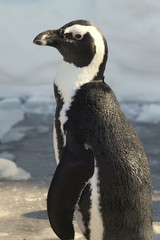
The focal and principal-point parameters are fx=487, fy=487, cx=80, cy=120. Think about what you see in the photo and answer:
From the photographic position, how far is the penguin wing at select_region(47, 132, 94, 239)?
1609 millimetres

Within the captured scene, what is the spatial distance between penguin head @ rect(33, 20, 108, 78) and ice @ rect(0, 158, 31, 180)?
1.48 metres

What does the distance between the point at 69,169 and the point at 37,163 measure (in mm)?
1838

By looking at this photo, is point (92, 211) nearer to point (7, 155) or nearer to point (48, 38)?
point (48, 38)

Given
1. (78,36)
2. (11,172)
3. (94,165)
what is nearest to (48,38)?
(78,36)

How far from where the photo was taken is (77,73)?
5.63ft

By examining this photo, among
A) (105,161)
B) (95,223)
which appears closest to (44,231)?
(95,223)

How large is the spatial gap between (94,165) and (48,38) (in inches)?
18.8

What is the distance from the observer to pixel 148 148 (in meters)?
3.89

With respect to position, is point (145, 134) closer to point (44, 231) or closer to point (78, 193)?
point (44, 231)

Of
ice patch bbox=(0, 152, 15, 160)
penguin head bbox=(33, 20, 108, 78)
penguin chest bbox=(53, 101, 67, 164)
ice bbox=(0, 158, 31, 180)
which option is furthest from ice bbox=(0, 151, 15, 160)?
penguin head bbox=(33, 20, 108, 78)

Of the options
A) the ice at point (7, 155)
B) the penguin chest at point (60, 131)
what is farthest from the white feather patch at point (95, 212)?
the ice at point (7, 155)

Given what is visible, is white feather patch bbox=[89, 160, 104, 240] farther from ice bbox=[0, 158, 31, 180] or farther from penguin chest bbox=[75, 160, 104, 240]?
ice bbox=[0, 158, 31, 180]

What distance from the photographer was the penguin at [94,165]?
1609mm

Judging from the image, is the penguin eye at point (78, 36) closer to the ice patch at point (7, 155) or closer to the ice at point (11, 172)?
the ice at point (11, 172)
